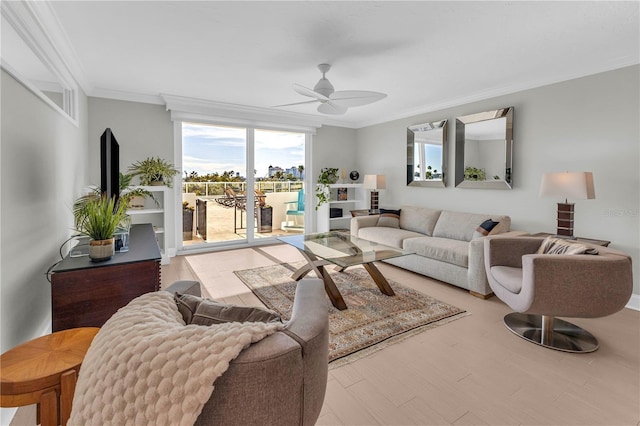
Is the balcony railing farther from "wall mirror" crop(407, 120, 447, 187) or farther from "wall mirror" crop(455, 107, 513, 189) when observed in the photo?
"wall mirror" crop(455, 107, 513, 189)

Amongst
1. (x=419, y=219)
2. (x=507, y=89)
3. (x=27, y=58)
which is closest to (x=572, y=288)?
(x=419, y=219)

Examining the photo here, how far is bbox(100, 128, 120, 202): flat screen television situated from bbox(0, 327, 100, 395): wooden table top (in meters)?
1.55

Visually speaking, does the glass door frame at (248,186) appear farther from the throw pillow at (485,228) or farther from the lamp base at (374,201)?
the throw pillow at (485,228)

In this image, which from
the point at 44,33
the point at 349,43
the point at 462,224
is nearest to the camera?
the point at 44,33

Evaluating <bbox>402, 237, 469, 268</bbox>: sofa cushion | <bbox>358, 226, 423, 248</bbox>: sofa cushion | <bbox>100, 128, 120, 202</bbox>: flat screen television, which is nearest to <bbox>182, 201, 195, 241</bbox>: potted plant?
<bbox>100, 128, 120, 202</bbox>: flat screen television

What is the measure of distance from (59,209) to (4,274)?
1.24 m

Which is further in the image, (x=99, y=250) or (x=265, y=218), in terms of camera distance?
(x=265, y=218)

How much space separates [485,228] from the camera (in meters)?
3.76

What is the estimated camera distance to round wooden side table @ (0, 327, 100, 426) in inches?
44.3

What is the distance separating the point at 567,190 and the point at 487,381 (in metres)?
2.10

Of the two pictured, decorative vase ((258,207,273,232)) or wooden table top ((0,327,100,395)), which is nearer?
wooden table top ((0,327,100,395))

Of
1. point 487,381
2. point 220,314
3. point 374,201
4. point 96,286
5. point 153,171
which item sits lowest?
point 487,381

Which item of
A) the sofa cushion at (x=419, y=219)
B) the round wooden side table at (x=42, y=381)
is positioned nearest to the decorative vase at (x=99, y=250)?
the round wooden side table at (x=42, y=381)

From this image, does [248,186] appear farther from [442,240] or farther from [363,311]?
[363,311]
